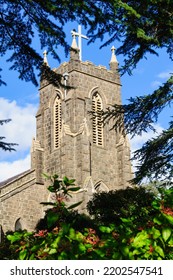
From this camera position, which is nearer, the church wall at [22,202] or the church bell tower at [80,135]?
the church wall at [22,202]

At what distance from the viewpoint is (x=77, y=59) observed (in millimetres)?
36875

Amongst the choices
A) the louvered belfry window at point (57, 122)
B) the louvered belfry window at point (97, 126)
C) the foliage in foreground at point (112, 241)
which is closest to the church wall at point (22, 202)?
the louvered belfry window at point (57, 122)

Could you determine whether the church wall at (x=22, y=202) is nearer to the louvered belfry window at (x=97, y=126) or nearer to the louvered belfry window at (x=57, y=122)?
the louvered belfry window at (x=57, y=122)

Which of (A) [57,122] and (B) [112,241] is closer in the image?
(B) [112,241]

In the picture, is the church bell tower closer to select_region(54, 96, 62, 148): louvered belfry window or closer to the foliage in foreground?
select_region(54, 96, 62, 148): louvered belfry window

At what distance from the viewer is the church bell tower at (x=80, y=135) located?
34875 mm

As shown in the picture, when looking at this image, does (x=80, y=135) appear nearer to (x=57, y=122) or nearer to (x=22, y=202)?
(x=57, y=122)

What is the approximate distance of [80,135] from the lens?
3484 cm

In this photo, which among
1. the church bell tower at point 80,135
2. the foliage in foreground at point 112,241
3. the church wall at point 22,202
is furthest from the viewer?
the church bell tower at point 80,135

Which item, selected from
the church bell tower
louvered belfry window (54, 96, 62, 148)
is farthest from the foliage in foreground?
louvered belfry window (54, 96, 62, 148)

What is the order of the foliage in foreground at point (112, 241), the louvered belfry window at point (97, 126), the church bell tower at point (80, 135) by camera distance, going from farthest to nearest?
the louvered belfry window at point (97, 126) → the church bell tower at point (80, 135) → the foliage in foreground at point (112, 241)

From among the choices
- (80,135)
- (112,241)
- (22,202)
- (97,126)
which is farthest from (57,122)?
(112,241)
